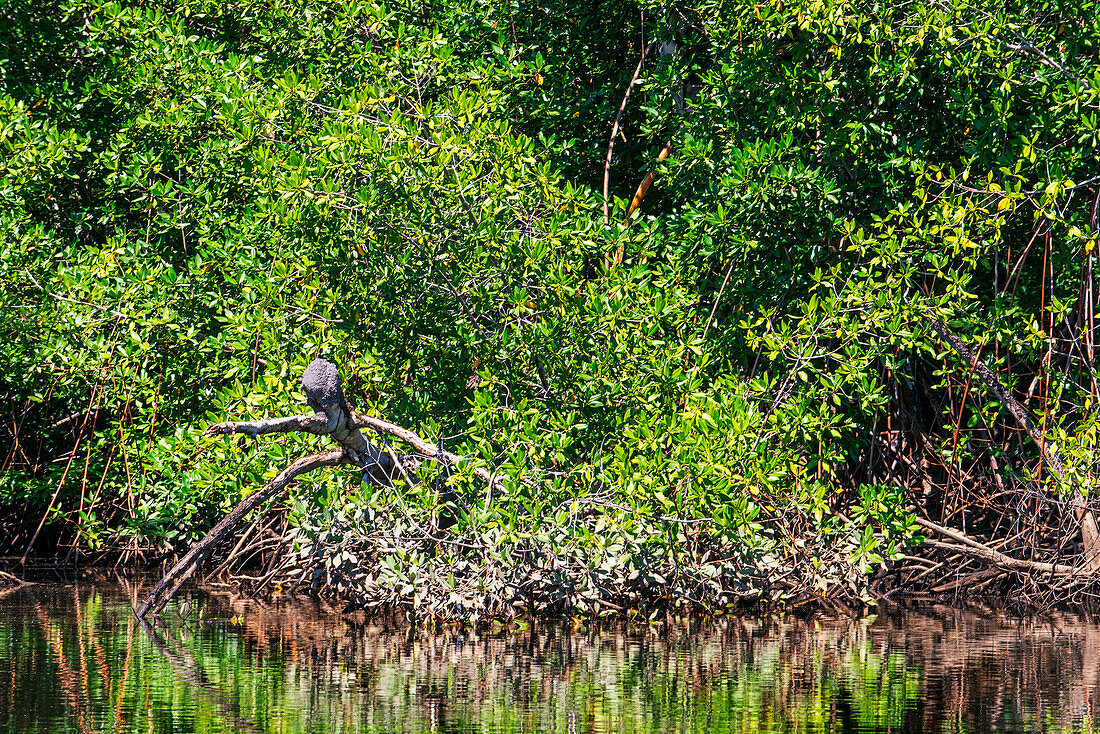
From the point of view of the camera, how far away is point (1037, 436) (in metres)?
9.05

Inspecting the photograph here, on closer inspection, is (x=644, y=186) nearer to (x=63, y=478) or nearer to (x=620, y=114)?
(x=620, y=114)

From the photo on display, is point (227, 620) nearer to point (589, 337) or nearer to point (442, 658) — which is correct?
point (442, 658)

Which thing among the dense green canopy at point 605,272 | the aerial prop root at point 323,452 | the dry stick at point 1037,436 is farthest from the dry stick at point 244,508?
the dry stick at point 1037,436

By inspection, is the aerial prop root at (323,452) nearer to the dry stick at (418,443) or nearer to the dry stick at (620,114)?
the dry stick at (418,443)

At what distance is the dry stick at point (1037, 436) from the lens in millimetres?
8945

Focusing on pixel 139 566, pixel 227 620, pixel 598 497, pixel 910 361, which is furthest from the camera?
pixel 139 566

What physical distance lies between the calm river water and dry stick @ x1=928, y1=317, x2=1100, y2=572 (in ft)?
1.73

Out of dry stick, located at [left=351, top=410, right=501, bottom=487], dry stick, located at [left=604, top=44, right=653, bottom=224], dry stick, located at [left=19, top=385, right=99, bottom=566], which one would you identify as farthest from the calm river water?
dry stick, located at [left=604, top=44, right=653, bottom=224]

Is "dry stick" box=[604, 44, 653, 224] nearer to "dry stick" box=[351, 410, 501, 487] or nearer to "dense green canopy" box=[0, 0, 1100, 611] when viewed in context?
"dense green canopy" box=[0, 0, 1100, 611]

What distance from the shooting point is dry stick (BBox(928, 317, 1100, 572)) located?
29.3 feet

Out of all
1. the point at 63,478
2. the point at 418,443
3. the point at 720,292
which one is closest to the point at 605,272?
the point at 720,292

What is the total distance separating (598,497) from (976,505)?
333 cm

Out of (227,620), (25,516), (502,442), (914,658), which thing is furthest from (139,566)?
(914,658)

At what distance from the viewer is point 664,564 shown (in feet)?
28.0
